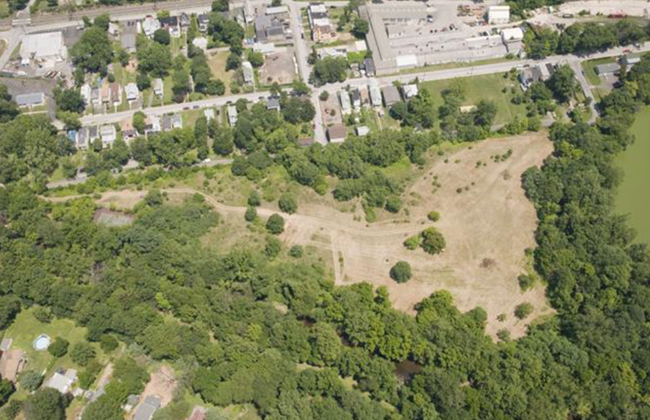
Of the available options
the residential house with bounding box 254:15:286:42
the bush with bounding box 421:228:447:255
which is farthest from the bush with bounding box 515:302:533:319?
the residential house with bounding box 254:15:286:42

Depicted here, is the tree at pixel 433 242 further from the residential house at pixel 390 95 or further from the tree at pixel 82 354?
the tree at pixel 82 354

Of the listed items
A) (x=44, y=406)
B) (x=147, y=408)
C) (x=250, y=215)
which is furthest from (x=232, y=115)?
(x=44, y=406)

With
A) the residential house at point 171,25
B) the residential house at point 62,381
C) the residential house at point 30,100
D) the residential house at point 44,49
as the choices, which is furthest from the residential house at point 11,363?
the residential house at point 171,25

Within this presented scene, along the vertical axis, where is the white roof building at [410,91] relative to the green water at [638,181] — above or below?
above

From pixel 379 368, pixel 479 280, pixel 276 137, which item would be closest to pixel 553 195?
pixel 479 280

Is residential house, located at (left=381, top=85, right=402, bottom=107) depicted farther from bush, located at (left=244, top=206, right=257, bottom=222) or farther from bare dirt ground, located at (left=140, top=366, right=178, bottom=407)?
bare dirt ground, located at (left=140, top=366, right=178, bottom=407)

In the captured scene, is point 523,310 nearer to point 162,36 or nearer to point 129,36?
point 162,36
